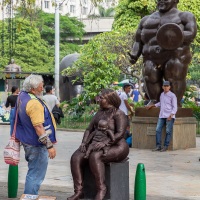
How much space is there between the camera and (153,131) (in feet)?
56.3

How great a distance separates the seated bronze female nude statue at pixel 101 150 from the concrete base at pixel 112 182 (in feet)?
0.27

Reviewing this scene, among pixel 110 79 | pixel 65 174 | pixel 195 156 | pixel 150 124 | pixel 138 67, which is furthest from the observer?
pixel 138 67

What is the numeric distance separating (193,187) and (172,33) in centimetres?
579

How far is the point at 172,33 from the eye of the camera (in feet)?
53.3

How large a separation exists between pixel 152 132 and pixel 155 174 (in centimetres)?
456

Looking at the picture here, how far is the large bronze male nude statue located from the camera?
1633 centimetres

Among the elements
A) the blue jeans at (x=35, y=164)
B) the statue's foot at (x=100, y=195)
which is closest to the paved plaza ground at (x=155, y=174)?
the blue jeans at (x=35, y=164)

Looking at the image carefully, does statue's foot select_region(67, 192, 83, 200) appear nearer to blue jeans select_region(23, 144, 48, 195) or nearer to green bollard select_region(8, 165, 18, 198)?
blue jeans select_region(23, 144, 48, 195)

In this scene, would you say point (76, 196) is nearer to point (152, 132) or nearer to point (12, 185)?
point (12, 185)

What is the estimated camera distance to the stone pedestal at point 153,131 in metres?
17.0

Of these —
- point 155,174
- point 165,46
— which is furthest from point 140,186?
point 165,46

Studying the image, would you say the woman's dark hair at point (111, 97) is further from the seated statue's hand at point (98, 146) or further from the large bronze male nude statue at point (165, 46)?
the large bronze male nude statue at point (165, 46)

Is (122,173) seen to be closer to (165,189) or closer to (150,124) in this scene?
(165,189)

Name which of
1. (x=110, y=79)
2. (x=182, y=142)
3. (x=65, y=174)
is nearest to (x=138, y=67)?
(x=110, y=79)
